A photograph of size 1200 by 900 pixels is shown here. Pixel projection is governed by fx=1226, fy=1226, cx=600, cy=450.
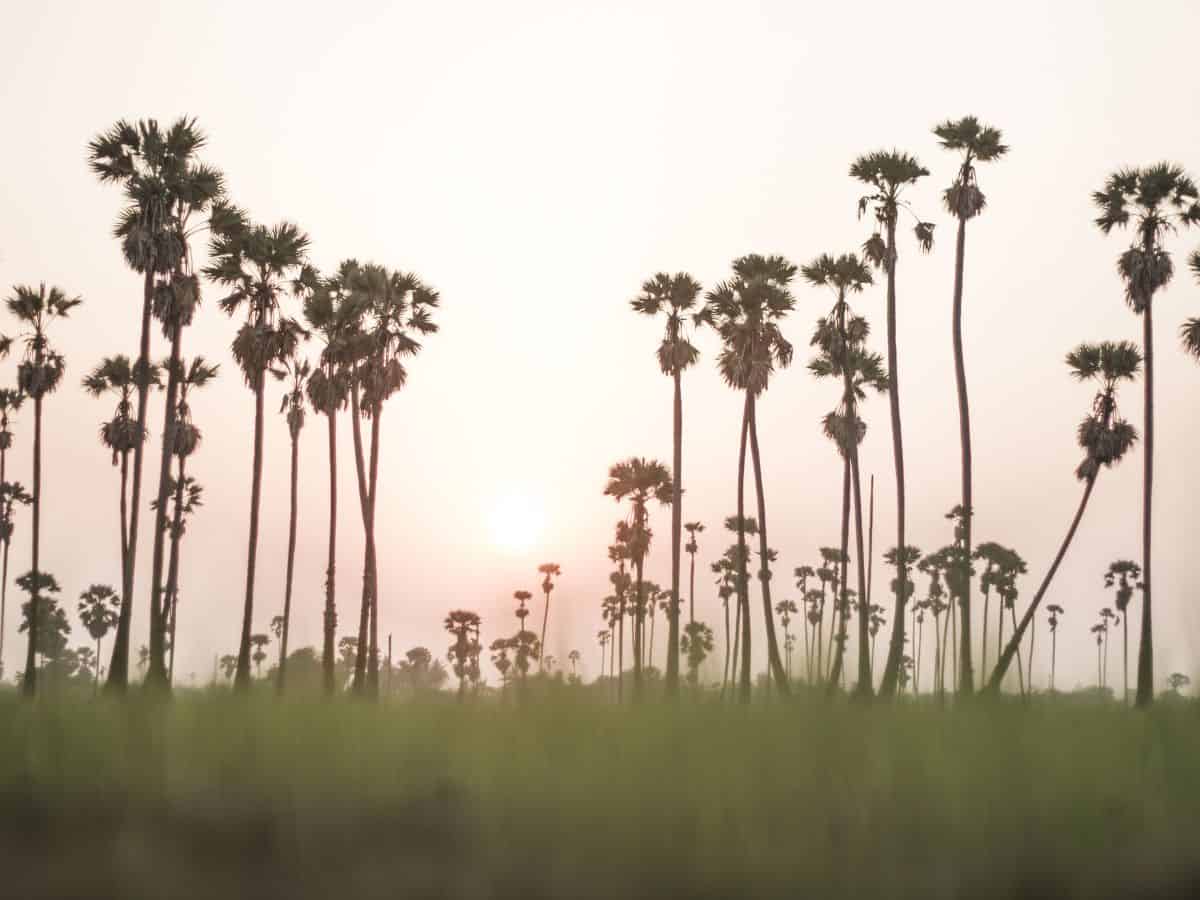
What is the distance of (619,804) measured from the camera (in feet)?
28.5

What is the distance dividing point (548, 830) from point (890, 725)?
3.08 m

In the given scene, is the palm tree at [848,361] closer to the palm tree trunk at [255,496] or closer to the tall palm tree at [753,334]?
the tall palm tree at [753,334]

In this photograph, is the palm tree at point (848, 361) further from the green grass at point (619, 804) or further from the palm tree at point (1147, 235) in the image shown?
the green grass at point (619, 804)

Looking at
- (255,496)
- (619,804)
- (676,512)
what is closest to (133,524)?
(255,496)

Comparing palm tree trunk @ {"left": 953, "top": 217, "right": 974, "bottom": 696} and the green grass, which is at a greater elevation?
palm tree trunk @ {"left": 953, "top": 217, "right": 974, "bottom": 696}

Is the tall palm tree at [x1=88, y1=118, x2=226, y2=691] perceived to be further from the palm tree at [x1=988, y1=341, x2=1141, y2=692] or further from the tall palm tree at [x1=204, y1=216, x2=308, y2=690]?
the palm tree at [x1=988, y1=341, x2=1141, y2=692]

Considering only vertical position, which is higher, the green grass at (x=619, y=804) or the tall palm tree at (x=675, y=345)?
the tall palm tree at (x=675, y=345)

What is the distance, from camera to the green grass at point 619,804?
8008mm

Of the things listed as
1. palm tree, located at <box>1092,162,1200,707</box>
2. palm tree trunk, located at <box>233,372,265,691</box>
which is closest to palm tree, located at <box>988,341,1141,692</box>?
palm tree, located at <box>1092,162,1200,707</box>

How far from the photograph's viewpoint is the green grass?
801 cm

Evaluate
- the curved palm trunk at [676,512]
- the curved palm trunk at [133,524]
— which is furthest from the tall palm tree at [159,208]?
the curved palm trunk at [676,512]

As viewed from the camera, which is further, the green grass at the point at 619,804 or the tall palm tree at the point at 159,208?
the tall palm tree at the point at 159,208

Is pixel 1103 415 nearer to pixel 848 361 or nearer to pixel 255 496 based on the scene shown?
pixel 848 361

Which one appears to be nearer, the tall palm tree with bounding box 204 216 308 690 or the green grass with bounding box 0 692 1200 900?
the green grass with bounding box 0 692 1200 900
